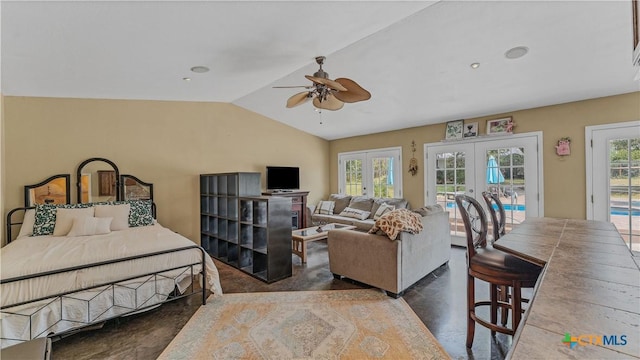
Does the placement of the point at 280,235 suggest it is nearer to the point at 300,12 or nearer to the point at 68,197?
the point at 300,12

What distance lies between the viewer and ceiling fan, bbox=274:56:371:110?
2.39 meters

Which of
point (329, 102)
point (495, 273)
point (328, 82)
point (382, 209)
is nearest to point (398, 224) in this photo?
point (495, 273)

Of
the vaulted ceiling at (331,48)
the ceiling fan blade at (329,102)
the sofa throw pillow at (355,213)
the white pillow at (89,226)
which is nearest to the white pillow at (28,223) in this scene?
the white pillow at (89,226)

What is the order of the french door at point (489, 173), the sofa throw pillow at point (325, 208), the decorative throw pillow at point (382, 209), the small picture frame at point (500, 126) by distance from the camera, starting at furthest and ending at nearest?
the sofa throw pillow at point (325, 208)
the decorative throw pillow at point (382, 209)
the small picture frame at point (500, 126)
the french door at point (489, 173)

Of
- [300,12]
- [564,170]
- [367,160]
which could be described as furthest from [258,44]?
[564,170]

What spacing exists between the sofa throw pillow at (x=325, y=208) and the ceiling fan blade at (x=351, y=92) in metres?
3.61

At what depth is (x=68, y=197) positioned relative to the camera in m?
3.87

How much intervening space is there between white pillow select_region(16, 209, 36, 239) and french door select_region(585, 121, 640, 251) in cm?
743

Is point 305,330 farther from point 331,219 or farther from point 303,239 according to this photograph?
point 331,219

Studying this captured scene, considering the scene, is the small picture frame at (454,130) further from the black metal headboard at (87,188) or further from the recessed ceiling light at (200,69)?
the black metal headboard at (87,188)

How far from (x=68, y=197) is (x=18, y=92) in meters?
1.53

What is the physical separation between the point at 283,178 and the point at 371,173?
2044mm

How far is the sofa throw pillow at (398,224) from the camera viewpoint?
9.26 ft

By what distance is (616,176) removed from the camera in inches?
134
